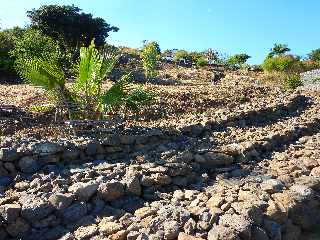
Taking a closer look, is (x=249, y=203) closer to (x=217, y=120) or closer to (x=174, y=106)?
(x=217, y=120)

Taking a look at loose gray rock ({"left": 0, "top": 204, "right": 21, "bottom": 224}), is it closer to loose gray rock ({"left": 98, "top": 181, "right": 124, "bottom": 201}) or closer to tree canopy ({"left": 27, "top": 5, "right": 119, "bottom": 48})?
loose gray rock ({"left": 98, "top": 181, "right": 124, "bottom": 201})

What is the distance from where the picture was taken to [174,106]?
11.4 meters

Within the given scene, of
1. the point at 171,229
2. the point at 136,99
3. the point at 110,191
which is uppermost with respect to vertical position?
the point at 136,99

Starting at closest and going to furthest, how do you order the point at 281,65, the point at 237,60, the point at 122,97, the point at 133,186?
the point at 133,186 → the point at 122,97 → the point at 281,65 → the point at 237,60

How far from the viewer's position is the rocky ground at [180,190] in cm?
555

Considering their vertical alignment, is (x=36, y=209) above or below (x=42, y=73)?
below

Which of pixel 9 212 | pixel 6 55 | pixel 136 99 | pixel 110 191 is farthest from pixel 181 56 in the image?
pixel 9 212

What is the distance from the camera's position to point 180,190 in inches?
258

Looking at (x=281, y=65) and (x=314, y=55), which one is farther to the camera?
(x=314, y=55)

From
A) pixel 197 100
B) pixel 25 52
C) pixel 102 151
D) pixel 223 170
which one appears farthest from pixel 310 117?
pixel 25 52

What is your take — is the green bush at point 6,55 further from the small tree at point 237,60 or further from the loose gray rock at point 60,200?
the small tree at point 237,60

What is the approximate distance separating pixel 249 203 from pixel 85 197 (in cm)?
197

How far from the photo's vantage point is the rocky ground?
555 cm

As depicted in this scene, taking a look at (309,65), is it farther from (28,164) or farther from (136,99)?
(28,164)
